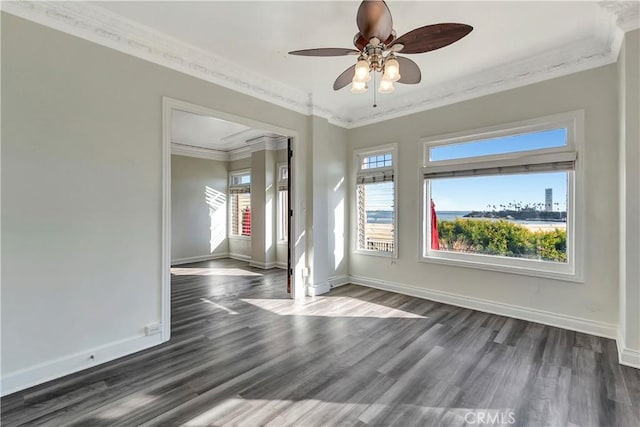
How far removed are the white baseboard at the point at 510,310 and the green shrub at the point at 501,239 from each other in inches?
25.6

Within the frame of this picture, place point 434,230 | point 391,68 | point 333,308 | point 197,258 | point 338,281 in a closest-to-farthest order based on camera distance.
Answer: point 391,68, point 333,308, point 434,230, point 338,281, point 197,258

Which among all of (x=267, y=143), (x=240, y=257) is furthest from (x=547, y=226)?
(x=240, y=257)

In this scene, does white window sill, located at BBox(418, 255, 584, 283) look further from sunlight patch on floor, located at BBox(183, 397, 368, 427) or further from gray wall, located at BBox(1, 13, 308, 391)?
gray wall, located at BBox(1, 13, 308, 391)

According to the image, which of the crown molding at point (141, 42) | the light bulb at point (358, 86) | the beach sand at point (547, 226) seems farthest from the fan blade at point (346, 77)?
the beach sand at point (547, 226)

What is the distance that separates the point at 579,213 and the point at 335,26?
3.25 meters

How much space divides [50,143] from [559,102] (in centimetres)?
505

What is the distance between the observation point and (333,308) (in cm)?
405

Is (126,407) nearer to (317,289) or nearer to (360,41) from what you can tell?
(317,289)

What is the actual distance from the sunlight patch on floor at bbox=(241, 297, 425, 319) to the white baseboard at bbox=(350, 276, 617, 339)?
73cm

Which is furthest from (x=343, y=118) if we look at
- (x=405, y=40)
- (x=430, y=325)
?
(x=430, y=325)

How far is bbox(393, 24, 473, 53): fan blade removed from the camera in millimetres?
1994

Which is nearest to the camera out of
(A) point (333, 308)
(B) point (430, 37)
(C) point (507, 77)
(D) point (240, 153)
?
(B) point (430, 37)

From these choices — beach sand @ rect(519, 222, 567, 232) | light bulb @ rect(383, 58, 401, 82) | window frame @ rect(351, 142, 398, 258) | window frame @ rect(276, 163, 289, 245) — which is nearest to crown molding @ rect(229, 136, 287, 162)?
window frame @ rect(276, 163, 289, 245)

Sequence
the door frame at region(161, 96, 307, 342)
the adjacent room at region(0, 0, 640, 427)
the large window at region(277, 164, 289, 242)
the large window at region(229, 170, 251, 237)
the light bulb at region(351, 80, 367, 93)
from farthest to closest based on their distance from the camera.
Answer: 1. the large window at region(229, 170, 251, 237)
2. the large window at region(277, 164, 289, 242)
3. the door frame at region(161, 96, 307, 342)
4. the light bulb at region(351, 80, 367, 93)
5. the adjacent room at region(0, 0, 640, 427)
